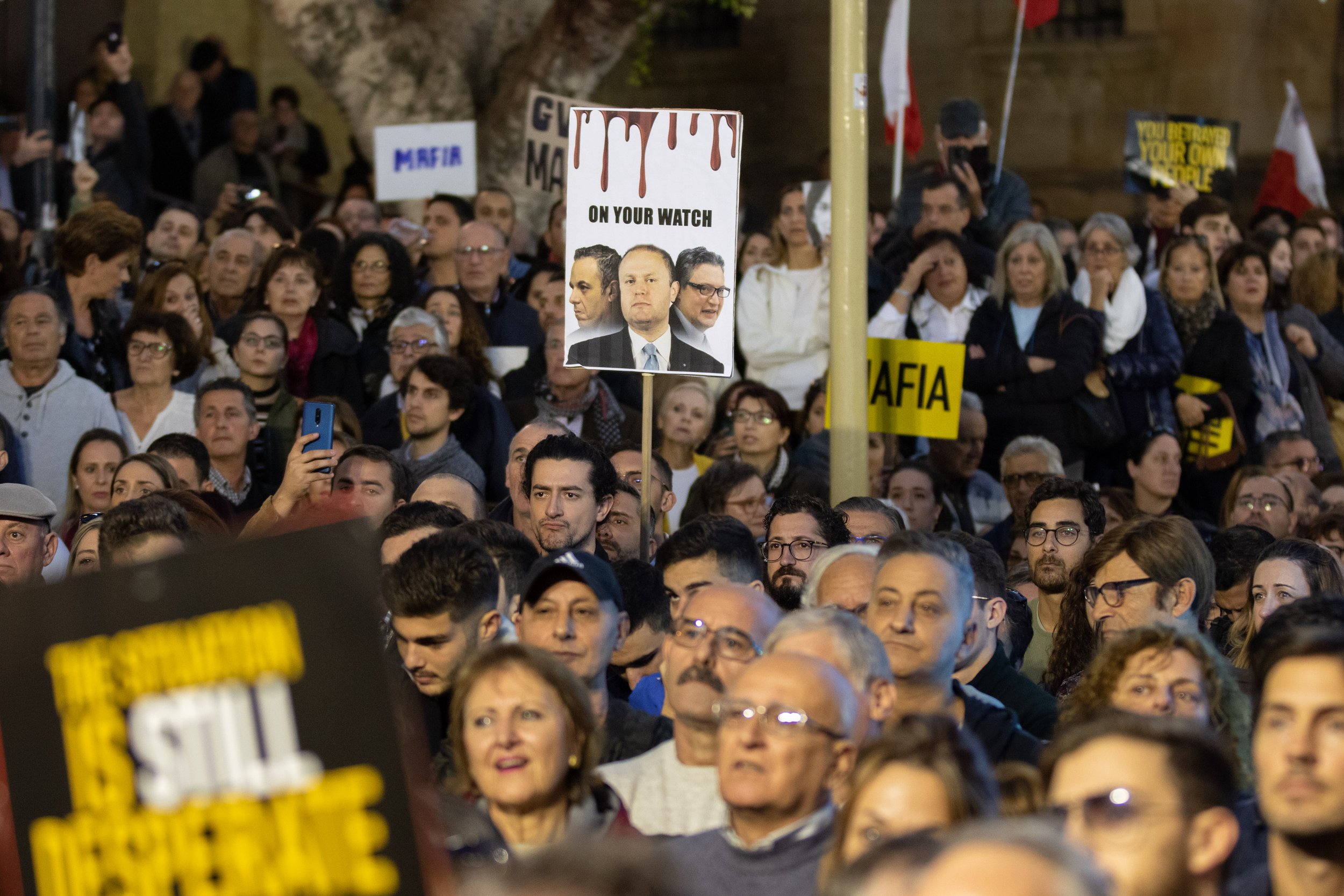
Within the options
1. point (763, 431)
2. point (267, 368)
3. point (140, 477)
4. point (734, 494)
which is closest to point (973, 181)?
point (763, 431)

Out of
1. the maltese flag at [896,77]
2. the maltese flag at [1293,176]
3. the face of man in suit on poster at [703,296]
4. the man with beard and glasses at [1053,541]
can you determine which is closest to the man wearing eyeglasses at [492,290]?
the maltese flag at [896,77]

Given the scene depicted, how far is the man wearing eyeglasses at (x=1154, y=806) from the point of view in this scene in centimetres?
344

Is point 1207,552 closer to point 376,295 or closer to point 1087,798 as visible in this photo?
point 1087,798

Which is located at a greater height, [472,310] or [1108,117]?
[1108,117]

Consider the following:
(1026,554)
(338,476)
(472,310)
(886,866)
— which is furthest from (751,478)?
(886,866)

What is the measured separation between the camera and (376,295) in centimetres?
1038

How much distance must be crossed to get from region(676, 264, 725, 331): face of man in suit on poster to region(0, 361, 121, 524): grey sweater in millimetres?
3062

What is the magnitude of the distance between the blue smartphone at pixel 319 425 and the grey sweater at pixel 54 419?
1446 millimetres

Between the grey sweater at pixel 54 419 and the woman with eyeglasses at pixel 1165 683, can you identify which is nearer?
the woman with eyeglasses at pixel 1165 683

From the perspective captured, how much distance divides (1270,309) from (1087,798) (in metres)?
8.34

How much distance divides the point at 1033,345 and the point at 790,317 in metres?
1.50

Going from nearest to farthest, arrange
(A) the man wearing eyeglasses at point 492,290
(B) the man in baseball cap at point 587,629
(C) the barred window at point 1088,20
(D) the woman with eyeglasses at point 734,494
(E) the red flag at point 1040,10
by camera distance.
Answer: (B) the man in baseball cap at point 587,629 → (D) the woman with eyeglasses at point 734,494 → (A) the man wearing eyeglasses at point 492,290 → (E) the red flag at point 1040,10 → (C) the barred window at point 1088,20

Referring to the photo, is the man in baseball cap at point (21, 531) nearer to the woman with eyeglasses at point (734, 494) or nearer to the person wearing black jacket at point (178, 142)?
the woman with eyeglasses at point (734, 494)

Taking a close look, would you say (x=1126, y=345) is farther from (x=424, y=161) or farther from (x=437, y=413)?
(x=424, y=161)
